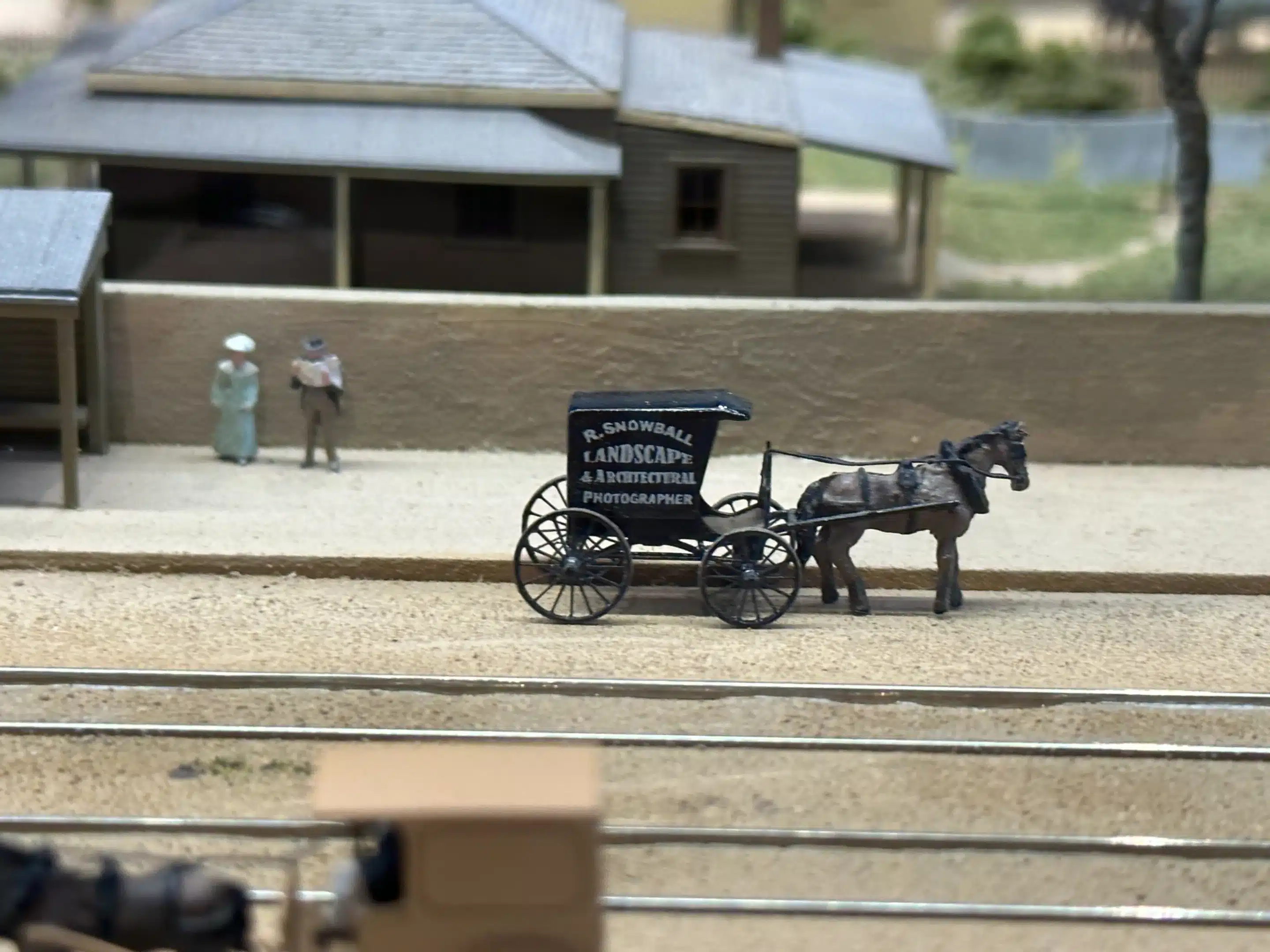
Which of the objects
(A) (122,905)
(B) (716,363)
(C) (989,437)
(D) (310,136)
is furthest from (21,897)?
(D) (310,136)

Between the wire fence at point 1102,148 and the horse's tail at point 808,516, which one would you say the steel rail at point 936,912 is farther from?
the wire fence at point 1102,148

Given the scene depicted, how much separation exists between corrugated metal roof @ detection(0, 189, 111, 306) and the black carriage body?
15.1ft

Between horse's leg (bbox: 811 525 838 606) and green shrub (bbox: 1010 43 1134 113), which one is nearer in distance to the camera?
horse's leg (bbox: 811 525 838 606)

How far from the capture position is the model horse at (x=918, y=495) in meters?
11.4

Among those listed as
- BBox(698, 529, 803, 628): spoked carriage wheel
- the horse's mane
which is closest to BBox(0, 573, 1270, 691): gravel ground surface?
BBox(698, 529, 803, 628): spoked carriage wheel

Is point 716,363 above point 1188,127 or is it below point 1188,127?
below

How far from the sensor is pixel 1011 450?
37.5ft

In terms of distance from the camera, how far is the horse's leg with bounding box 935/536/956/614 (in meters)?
11.6

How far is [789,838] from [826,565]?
3.87 meters

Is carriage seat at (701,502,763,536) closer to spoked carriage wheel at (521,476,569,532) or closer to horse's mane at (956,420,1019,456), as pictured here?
spoked carriage wheel at (521,476,569,532)

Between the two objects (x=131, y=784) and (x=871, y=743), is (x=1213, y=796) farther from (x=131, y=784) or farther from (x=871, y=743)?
(x=131, y=784)

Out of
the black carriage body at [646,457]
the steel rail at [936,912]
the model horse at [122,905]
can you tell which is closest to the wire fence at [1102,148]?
the black carriage body at [646,457]

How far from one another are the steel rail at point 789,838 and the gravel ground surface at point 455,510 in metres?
4.36

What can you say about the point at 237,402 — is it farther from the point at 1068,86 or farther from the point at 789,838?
the point at 1068,86
